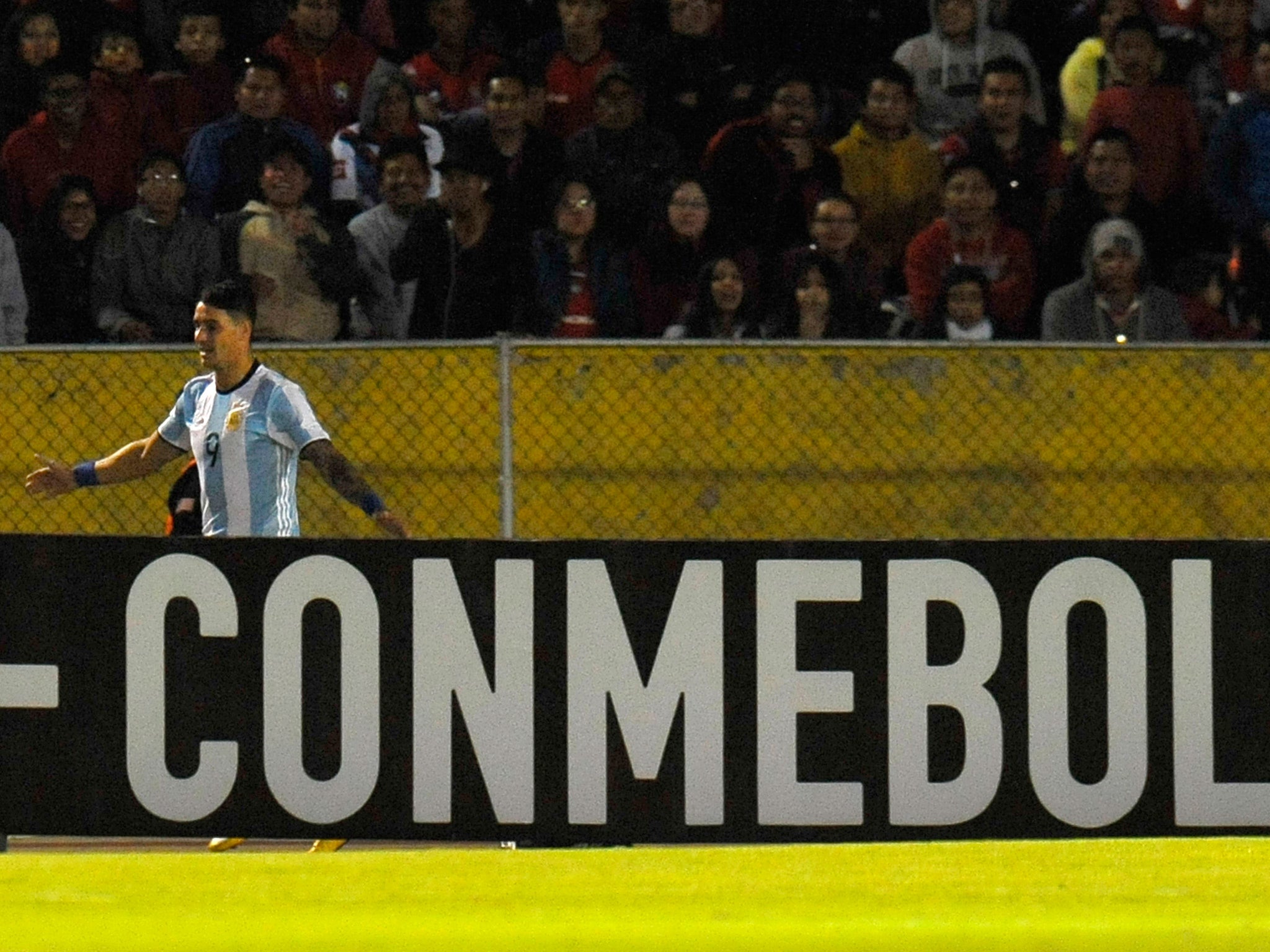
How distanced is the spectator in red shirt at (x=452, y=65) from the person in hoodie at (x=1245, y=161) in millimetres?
3490

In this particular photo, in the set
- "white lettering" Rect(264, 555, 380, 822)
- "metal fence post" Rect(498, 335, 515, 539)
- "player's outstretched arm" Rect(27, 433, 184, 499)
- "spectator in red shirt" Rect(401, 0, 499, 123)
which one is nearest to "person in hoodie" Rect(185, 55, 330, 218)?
"spectator in red shirt" Rect(401, 0, 499, 123)

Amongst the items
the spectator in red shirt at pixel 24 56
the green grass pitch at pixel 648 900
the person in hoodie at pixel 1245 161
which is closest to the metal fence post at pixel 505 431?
the green grass pitch at pixel 648 900

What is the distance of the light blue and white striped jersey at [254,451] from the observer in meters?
7.55

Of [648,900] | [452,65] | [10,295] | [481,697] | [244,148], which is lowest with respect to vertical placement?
[648,900]

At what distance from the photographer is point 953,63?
36.5 ft

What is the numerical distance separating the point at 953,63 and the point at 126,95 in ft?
13.2

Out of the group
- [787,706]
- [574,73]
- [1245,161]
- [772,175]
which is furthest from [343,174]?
[787,706]

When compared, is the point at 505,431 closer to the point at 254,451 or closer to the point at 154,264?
the point at 254,451

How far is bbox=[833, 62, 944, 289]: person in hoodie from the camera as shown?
10.4 m

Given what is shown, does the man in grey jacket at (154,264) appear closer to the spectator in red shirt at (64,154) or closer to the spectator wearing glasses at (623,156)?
the spectator in red shirt at (64,154)

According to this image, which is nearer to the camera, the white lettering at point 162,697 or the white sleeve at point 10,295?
the white lettering at point 162,697

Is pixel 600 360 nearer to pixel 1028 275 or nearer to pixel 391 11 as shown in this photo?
pixel 1028 275

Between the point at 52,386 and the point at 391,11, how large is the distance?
4.28 m

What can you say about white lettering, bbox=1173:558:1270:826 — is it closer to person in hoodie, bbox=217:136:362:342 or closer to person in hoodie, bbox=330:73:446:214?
person in hoodie, bbox=217:136:362:342
